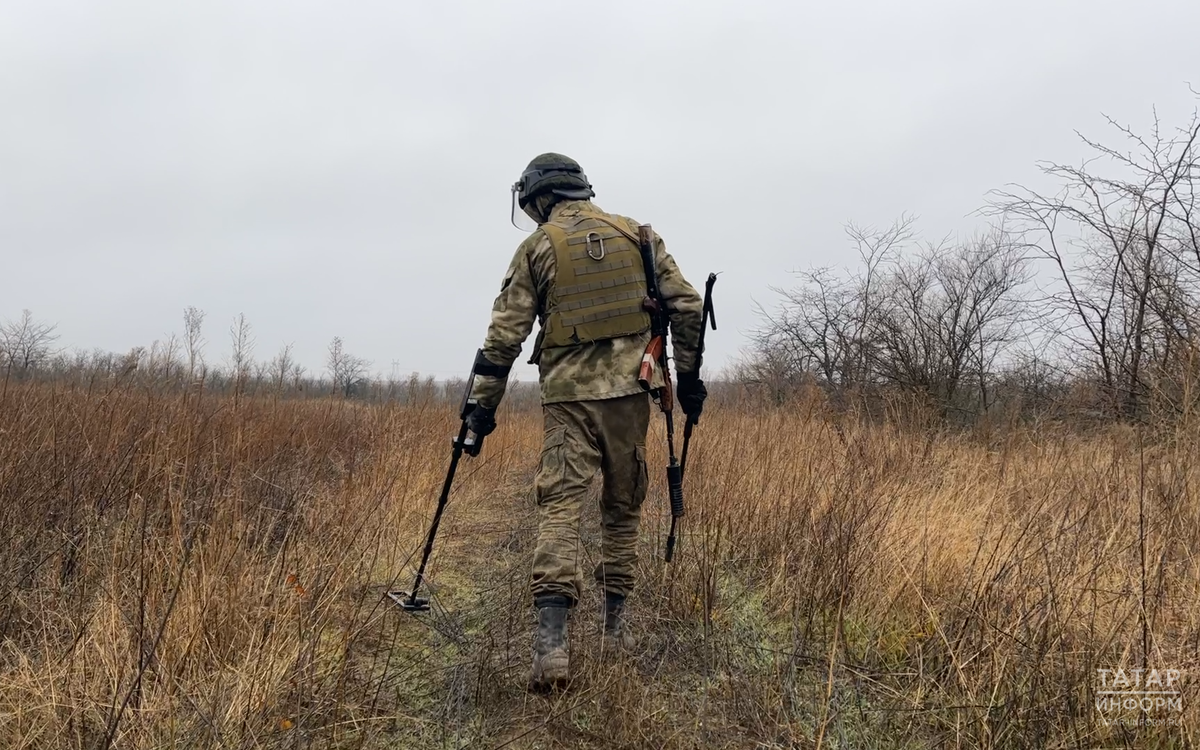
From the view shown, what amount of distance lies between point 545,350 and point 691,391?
0.78 metres

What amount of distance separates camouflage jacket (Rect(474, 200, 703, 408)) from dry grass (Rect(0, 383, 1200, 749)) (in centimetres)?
85

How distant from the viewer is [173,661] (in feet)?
5.85

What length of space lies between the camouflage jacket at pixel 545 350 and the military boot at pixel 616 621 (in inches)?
34.0

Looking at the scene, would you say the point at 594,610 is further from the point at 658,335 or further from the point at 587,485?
the point at 658,335

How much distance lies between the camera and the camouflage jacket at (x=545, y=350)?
2471mm

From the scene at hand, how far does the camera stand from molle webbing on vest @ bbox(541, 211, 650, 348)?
8.21 feet

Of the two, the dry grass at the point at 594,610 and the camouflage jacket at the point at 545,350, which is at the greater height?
the camouflage jacket at the point at 545,350

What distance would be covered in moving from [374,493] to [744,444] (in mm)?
2886

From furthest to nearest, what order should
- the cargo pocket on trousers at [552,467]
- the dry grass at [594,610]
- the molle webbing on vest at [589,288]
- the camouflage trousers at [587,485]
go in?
the molle webbing on vest at [589,288]
the cargo pocket on trousers at [552,467]
the camouflage trousers at [587,485]
the dry grass at [594,610]

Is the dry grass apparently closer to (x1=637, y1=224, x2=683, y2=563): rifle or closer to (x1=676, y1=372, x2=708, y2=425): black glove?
(x1=637, y1=224, x2=683, y2=563): rifle

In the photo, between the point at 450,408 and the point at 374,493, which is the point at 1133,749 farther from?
the point at 450,408

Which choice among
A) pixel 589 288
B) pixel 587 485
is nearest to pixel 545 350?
pixel 589 288

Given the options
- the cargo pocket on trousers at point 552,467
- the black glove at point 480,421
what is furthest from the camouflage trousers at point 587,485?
the black glove at point 480,421

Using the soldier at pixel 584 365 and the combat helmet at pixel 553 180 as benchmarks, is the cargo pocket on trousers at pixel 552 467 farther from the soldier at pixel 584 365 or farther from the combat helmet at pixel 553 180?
the combat helmet at pixel 553 180
